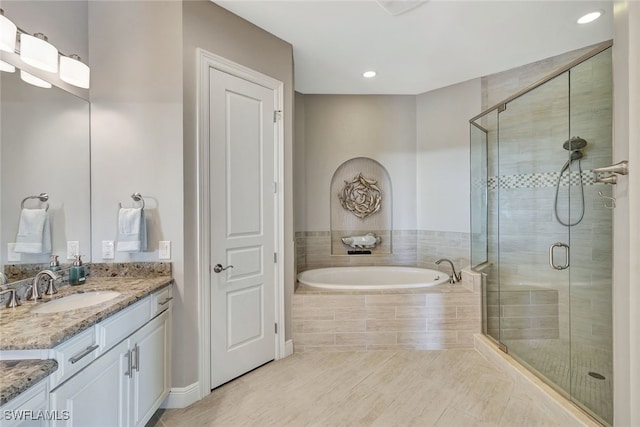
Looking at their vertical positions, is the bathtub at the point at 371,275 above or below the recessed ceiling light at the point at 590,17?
below

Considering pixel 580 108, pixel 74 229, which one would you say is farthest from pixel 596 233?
pixel 74 229

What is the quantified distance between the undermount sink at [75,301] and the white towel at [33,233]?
0.33m

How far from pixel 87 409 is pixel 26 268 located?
0.84m

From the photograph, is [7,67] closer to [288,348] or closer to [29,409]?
[29,409]

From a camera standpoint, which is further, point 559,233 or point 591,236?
point 559,233

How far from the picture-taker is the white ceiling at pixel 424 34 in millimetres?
2098

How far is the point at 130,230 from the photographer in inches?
70.8

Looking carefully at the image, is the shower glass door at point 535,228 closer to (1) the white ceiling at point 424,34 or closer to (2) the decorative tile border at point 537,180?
(2) the decorative tile border at point 537,180

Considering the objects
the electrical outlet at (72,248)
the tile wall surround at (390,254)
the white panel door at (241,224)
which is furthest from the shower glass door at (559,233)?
the electrical outlet at (72,248)

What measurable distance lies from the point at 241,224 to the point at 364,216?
6.75 ft

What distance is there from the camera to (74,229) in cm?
179

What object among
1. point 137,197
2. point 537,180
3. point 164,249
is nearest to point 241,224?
point 164,249

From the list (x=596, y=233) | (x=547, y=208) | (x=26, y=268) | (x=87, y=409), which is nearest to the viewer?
(x=87, y=409)

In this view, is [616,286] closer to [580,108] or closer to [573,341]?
[573,341]
